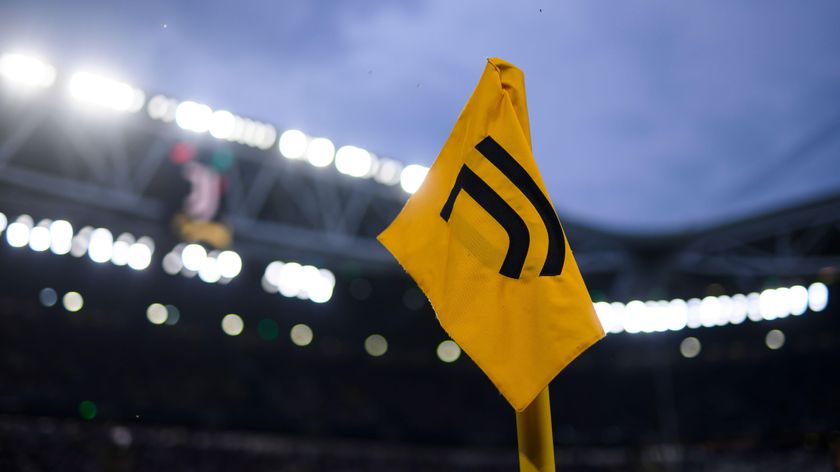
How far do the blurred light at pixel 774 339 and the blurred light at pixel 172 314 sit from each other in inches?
897

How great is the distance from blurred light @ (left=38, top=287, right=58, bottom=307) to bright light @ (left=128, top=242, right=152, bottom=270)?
2.64m

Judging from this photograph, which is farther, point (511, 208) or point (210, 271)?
point (210, 271)

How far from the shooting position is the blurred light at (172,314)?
21.2m

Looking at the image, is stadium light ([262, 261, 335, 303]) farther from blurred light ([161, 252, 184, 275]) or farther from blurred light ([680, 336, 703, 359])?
blurred light ([680, 336, 703, 359])

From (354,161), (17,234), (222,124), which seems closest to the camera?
(222,124)

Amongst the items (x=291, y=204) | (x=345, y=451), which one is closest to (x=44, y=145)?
(x=291, y=204)

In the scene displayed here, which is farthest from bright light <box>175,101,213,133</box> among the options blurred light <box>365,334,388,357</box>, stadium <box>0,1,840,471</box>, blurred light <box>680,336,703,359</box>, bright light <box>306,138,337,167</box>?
blurred light <box>680,336,703,359</box>

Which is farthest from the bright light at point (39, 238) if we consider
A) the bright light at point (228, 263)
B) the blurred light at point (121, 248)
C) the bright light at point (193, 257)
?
the bright light at point (228, 263)

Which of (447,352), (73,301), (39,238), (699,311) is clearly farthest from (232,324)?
(699,311)

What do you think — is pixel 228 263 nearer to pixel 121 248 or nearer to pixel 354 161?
pixel 121 248

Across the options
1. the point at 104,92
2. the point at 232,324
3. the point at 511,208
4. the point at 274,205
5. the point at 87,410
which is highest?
the point at 274,205

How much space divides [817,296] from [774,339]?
339cm

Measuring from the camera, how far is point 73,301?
19.8m

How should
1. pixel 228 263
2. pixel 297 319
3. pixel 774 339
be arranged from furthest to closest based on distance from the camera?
pixel 774 339 < pixel 297 319 < pixel 228 263
